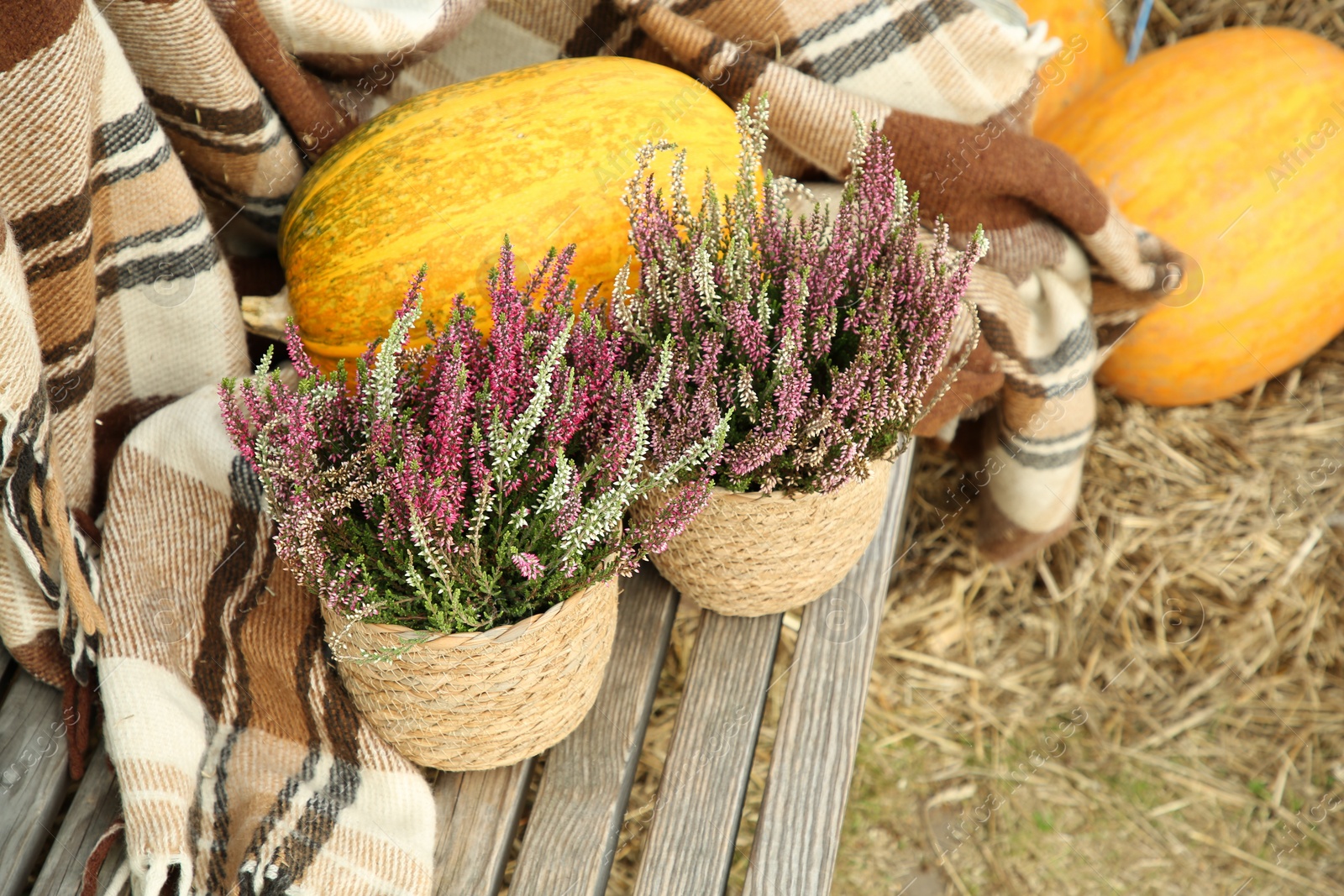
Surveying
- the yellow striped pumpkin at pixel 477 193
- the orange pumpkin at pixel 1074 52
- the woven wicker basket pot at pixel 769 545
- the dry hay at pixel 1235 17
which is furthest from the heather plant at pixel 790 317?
the dry hay at pixel 1235 17

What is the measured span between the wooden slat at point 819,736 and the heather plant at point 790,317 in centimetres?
29

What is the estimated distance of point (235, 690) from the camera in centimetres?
104

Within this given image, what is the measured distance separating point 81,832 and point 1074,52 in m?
1.81

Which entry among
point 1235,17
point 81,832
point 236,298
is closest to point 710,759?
point 81,832

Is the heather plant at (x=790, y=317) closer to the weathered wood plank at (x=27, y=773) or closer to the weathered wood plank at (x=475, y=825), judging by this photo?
the weathered wood plank at (x=475, y=825)

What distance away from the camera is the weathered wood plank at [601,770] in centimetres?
101

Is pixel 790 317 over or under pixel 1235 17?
over

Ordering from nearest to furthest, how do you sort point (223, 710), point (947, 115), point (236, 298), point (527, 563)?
point (527, 563) → point (223, 710) → point (236, 298) → point (947, 115)

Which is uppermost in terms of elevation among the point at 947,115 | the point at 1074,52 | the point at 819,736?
the point at 947,115

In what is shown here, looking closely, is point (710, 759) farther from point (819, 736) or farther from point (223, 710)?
point (223, 710)

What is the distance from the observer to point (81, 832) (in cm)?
100

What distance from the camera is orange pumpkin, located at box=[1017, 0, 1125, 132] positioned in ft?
5.69

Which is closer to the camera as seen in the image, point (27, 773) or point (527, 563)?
point (527, 563)

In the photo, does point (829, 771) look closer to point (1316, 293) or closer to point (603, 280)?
point (603, 280)
